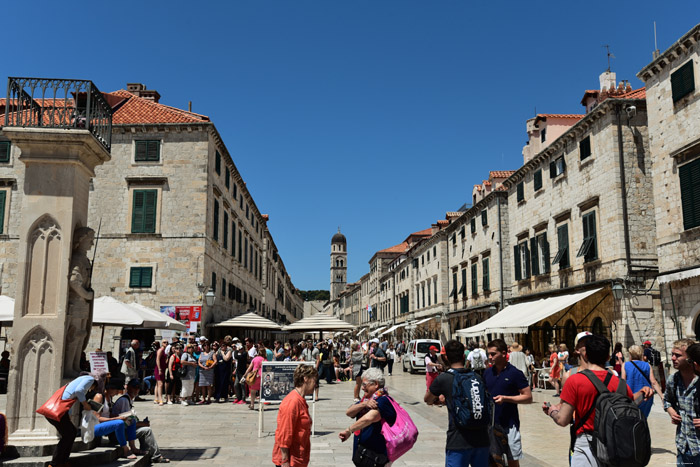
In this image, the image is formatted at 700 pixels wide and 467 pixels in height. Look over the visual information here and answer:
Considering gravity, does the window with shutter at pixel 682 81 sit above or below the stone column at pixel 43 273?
above

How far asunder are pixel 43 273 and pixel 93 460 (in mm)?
2528

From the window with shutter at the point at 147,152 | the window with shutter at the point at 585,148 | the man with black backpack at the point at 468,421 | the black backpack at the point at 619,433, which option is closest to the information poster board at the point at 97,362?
the man with black backpack at the point at 468,421

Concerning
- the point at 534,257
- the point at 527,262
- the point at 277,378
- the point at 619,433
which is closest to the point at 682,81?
the point at 534,257

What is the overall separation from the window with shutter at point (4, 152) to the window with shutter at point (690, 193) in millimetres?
25675

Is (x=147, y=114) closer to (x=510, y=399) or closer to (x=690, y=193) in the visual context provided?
(x=690, y=193)

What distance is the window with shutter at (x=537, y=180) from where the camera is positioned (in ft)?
89.2

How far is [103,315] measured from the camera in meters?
15.3

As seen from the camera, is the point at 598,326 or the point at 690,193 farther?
the point at 598,326

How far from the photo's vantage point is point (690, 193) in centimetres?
1633

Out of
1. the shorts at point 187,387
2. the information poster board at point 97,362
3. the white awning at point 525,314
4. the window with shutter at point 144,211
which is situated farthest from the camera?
the window with shutter at point 144,211

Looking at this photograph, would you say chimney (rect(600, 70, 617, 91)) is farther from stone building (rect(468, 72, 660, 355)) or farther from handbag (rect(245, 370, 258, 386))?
handbag (rect(245, 370, 258, 386))

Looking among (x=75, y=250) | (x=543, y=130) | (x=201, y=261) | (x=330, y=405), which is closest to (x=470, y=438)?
(x=75, y=250)

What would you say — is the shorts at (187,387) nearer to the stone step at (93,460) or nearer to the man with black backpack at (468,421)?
the stone step at (93,460)

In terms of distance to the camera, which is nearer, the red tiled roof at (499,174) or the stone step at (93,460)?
the stone step at (93,460)
